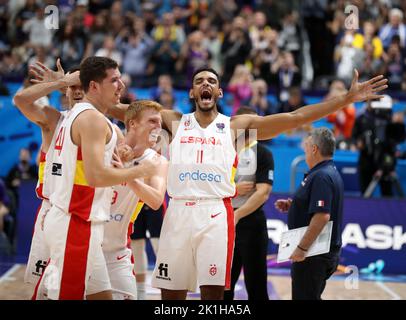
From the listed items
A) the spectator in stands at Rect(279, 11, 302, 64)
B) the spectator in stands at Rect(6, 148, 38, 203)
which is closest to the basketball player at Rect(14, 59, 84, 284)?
the spectator in stands at Rect(6, 148, 38, 203)

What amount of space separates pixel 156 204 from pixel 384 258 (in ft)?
21.5

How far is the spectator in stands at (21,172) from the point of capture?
13.0 m

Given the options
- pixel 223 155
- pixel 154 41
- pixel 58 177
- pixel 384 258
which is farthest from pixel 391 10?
pixel 58 177

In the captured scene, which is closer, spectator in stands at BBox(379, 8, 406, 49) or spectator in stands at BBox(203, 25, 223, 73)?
spectator in stands at BBox(379, 8, 406, 49)

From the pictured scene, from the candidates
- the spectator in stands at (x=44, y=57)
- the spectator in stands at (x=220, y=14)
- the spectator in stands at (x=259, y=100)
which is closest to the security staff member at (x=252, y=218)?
the spectator in stands at (x=259, y=100)

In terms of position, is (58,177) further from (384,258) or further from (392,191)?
(392,191)

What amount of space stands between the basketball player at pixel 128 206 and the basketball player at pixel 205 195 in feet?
0.84

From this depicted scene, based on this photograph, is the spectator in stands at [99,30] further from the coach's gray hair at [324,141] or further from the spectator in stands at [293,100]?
the coach's gray hair at [324,141]

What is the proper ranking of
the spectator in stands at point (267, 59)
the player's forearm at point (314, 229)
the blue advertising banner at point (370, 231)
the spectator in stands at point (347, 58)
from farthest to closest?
the spectator in stands at point (267, 59), the spectator in stands at point (347, 58), the blue advertising banner at point (370, 231), the player's forearm at point (314, 229)

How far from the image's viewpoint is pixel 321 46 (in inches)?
695

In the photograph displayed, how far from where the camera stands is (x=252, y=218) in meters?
8.41

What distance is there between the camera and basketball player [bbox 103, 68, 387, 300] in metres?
6.38

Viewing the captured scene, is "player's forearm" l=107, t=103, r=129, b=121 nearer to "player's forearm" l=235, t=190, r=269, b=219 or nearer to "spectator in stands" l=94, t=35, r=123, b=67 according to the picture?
"player's forearm" l=235, t=190, r=269, b=219

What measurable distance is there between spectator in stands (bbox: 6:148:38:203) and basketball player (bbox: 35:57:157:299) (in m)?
7.35
